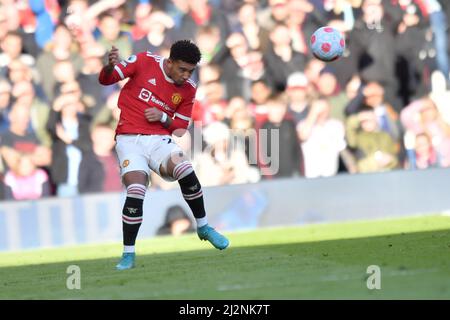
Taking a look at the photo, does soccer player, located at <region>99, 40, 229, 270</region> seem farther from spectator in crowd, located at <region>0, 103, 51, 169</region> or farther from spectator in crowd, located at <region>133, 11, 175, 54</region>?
spectator in crowd, located at <region>133, 11, 175, 54</region>

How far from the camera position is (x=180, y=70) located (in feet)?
30.9

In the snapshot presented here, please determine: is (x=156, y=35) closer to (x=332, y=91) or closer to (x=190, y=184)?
(x=332, y=91)

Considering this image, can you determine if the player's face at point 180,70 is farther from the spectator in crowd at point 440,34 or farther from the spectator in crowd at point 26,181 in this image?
the spectator in crowd at point 440,34

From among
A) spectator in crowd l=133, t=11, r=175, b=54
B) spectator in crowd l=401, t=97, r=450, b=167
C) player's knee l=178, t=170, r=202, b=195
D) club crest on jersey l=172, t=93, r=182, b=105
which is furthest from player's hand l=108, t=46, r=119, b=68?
spectator in crowd l=401, t=97, r=450, b=167

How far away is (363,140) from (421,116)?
1038 millimetres

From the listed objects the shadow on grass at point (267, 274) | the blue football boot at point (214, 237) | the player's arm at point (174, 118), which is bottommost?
the shadow on grass at point (267, 274)

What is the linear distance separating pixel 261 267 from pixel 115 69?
7.23 feet

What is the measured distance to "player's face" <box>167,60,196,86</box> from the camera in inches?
369

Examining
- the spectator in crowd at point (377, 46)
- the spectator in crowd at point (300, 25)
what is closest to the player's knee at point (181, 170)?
the spectator in crowd at point (300, 25)

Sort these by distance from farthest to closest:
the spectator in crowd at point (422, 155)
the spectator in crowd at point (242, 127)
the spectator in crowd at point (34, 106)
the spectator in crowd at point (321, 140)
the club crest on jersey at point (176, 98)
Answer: the spectator in crowd at point (422, 155)
the spectator in crowd at point (321, 140)
the spectator in crowd at point (242, 127)
the spectator in crowd at point (34, 106)
the club crest on jersey at point (176, 98)

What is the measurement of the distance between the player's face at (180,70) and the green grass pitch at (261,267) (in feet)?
5.51

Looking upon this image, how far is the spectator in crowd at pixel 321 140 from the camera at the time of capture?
562 inches
